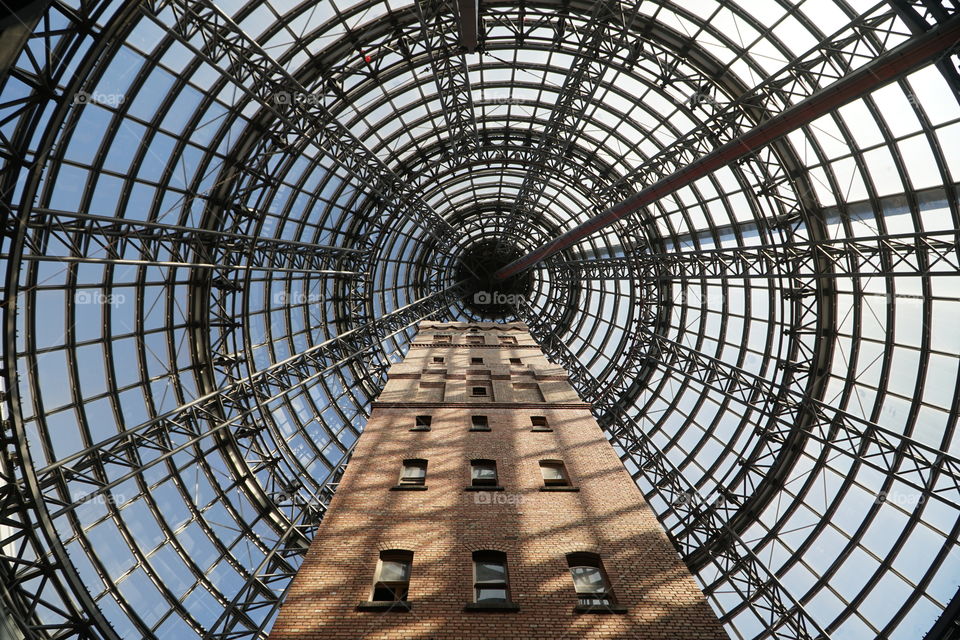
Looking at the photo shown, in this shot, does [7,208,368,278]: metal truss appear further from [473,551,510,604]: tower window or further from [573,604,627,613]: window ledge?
[573,604,627,613]: window ledge

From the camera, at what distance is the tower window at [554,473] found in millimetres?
15625

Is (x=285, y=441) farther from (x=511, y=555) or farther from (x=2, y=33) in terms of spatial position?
(x=2, y=33)

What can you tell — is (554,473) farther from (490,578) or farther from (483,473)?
(490,578)

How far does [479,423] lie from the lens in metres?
20.5

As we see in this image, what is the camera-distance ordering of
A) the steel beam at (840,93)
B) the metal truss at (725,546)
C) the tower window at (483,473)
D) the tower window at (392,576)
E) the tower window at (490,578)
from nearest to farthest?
the tower window at (490,578) < the tower window at (392,576) < the steel beam at (840,93) < the tower window at (483,473) < the metal truss at (725,546)

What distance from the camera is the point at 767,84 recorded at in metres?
15.7

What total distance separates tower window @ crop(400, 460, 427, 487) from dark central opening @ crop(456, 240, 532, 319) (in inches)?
1257

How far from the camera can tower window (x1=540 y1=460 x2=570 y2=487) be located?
15.6 m

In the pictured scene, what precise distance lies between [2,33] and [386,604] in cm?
1306

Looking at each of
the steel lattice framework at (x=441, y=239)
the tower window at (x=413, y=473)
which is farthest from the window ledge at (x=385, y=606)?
the steel lattice framework at (x=441, y=239)

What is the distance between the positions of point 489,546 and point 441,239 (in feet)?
76.3

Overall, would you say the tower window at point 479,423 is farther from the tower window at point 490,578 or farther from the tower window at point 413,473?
the tower window at point 490,578

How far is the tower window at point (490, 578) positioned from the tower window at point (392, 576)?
1.59 metres

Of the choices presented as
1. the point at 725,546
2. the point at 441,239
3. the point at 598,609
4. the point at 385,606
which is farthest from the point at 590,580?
the point at 441,239
